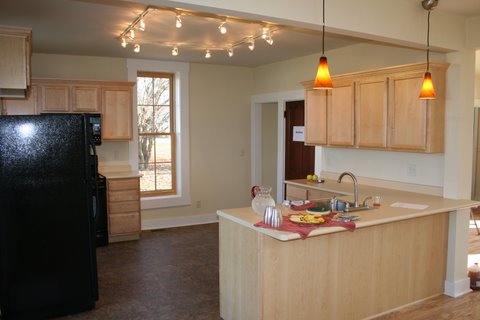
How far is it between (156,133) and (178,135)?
34cm

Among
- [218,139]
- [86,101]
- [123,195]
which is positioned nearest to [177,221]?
[123,195]

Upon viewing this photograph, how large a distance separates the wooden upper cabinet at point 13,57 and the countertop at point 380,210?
77.9 inches

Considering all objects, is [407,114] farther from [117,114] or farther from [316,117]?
[117,114]

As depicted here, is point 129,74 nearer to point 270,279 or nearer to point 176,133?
point 176,133

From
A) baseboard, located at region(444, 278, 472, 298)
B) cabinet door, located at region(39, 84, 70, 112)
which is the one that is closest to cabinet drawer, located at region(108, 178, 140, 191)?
cabinet door, located at region(39, 84, 70, 112)

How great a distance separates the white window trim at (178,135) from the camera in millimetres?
6203

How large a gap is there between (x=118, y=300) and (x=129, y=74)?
11.3 feet

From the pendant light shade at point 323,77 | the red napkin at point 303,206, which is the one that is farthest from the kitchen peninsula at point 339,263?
the pendant light shade at point 323,77

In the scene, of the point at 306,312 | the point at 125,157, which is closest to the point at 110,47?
the point at 125,157

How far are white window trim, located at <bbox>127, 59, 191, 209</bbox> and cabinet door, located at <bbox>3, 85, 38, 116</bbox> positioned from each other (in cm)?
135

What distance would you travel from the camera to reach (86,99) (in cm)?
560

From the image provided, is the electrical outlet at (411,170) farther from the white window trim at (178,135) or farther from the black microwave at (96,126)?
the black microwave at (96,126)

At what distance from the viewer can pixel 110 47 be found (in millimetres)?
5305

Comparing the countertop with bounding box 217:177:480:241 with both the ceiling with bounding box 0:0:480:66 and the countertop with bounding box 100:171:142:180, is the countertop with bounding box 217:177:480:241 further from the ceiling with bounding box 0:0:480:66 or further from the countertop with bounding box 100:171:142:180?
the countertop with bounding box 100:171:142:180
